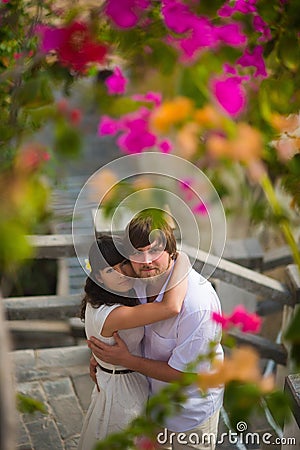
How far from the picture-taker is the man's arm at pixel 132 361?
284 centimetres

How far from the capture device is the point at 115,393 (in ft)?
9.66

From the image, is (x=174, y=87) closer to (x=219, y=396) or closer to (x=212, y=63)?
(x=212, y=63)

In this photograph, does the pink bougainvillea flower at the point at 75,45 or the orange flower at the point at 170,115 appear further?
the pink bougainvillea flower at the point at 75,45

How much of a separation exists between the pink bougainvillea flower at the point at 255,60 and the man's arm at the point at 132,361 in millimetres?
1185

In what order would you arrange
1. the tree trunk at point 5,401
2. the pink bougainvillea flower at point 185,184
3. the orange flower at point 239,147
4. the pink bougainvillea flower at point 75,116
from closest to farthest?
the tree trunk at point 5,401
the orange flower at point 239,147
the pink bougainvillea flower at point 75,116
the pink bougainvillea flower at point 185,184

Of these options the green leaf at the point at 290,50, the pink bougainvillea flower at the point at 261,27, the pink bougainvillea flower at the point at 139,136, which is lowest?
the pink bougainvillea flower at the point at 139,136

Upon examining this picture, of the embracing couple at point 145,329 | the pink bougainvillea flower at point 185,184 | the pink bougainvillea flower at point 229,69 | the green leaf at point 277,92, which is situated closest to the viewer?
the green leaf at point 277,92

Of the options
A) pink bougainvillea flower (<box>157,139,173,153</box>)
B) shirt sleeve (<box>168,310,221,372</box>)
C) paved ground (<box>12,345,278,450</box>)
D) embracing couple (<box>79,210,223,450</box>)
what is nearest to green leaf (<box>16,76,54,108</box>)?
embracing couple (<box>79,210,223,450</box>)

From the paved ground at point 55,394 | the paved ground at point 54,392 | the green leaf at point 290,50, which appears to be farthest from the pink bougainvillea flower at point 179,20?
the paved ground at point 54,392

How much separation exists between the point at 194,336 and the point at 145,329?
22 cm

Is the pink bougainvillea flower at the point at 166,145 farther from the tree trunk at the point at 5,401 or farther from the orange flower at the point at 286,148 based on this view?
the tree trunk at the point at 5,401

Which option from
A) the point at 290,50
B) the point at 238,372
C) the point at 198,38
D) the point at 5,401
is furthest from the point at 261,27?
the point at 5,401

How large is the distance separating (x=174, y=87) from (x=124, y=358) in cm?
139

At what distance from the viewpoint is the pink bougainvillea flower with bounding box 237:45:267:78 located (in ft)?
6.66
